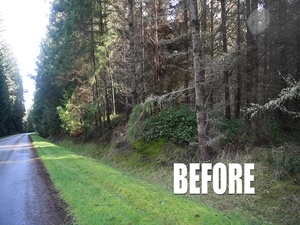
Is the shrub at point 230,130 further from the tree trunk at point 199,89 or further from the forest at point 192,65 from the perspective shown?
the tree trunk at point 199,89

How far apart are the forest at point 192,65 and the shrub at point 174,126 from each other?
0.14 ft

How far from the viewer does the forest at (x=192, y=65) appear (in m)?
9.58

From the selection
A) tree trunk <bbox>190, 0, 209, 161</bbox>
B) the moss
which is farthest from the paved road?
tree trunk <bbox>190, 0, 209, 161</bbox>

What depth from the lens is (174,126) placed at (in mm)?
10938

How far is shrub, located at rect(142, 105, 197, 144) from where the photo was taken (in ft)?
33.2

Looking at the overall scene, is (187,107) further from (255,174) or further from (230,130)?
(255,174)

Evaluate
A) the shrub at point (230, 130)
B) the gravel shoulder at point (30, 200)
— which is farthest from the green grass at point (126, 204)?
the shrub at point (230, 130)

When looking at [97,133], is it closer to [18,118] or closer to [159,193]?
[159,193]

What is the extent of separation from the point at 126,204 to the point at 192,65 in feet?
29.1

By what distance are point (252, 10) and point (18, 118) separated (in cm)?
5909

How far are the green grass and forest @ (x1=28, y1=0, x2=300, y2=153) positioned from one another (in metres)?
2.50

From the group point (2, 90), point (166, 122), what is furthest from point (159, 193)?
point (2, 90)

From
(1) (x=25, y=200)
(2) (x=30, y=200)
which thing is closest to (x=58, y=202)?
(2) (x=30, y=200)

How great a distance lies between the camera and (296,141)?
954cm
